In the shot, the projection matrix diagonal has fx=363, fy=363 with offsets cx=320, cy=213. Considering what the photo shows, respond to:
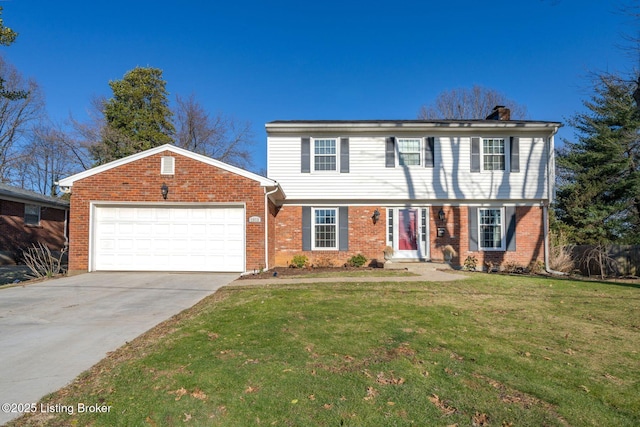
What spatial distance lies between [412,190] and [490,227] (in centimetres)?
339

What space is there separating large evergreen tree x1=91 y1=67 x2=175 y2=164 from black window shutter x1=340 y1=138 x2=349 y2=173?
16.3 metres

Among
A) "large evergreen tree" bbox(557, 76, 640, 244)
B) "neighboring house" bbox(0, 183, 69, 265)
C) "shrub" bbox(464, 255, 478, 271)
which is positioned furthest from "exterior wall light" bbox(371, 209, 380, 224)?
"neighboring house" bbox(0, 183, 69, 265)

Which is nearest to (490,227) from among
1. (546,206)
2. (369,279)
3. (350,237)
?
(546,206)

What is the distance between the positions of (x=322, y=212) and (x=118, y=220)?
701cm

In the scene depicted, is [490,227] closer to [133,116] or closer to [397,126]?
[397,126]

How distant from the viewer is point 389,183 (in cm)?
1391

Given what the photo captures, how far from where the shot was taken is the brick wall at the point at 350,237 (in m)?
13.7

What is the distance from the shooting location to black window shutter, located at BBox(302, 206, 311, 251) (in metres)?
13.8

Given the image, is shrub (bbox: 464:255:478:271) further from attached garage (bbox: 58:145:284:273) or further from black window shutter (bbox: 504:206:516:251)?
attached garage (bbox: 58:145:284:273)

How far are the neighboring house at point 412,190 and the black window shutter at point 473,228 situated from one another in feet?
0.13

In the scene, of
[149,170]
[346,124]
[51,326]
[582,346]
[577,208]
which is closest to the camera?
[582,346]

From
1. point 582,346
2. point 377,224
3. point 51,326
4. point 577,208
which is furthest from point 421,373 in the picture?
point 577,208

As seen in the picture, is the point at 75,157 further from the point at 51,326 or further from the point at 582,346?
the point at 582,346

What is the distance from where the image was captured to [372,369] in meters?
3.75
